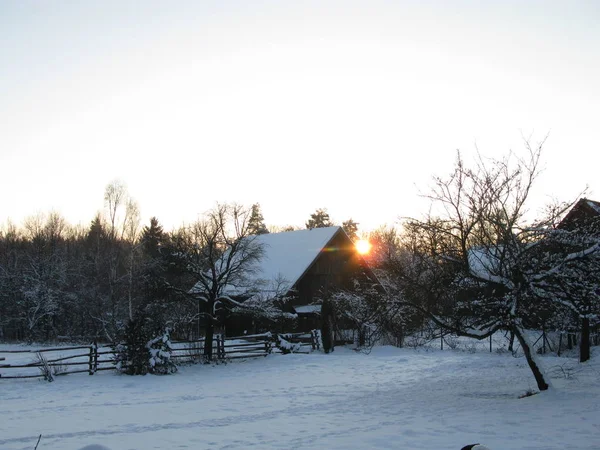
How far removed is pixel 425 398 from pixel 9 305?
39.2 metres

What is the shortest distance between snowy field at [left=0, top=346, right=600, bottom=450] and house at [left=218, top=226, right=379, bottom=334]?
13.2m

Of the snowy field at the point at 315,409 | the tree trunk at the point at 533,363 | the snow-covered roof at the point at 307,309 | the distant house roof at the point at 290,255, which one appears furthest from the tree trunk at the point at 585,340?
the snow-covered roof at the point at 307,309

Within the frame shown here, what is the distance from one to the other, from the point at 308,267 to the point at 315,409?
2269 centimetres

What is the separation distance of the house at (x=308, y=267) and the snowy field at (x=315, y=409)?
13.2m

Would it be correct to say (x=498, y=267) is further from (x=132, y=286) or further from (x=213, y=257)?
(x=132, y=286)

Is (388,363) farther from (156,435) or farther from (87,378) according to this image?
(156,435)

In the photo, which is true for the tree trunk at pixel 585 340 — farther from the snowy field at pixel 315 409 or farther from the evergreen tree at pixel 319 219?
the evergreen tree at pixel 319 219

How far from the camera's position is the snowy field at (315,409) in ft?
31.3

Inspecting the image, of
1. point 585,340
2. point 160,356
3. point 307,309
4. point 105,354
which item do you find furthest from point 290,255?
point 585,340

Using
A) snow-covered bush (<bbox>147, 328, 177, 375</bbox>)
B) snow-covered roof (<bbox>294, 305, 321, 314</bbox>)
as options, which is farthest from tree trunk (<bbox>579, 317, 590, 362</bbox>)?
snow-covered roof (<bbox>294, 305, 321, 314</bbox>)

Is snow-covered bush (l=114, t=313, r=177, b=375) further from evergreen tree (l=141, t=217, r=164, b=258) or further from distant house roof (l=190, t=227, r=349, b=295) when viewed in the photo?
evergreen tree (l=141, t=217, r=164, b=258)

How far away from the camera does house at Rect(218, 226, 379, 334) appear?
35.0 metres

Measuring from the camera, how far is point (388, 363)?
22953mm

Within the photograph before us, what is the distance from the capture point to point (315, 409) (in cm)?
1290
